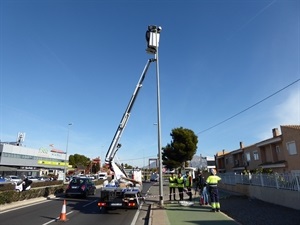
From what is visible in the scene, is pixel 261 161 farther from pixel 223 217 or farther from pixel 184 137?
pixel 223 217

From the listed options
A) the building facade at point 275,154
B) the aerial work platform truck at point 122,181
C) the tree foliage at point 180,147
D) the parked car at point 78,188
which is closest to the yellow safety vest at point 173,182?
the aerial work platform truck at point 122,181

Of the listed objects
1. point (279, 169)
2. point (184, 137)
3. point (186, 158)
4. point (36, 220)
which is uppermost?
point (184, 137)

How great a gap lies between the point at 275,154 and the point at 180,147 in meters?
19.7

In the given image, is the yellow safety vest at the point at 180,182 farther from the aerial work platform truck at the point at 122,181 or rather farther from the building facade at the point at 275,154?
the building facade at the point at 275,154

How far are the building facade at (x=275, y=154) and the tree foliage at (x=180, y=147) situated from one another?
8087mm

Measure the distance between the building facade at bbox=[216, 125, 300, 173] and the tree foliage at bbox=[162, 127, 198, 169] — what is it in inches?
318

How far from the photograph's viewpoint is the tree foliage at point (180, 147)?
5206cm

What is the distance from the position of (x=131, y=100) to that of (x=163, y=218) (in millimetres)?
10134

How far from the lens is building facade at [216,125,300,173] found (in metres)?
28.7

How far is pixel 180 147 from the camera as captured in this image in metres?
52.1

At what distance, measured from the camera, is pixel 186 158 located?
5284cm

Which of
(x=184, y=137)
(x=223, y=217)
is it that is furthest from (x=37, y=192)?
(x=184, y=137)

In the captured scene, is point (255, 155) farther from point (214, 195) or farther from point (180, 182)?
point (214, 195)

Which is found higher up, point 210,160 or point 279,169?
point 210,160
